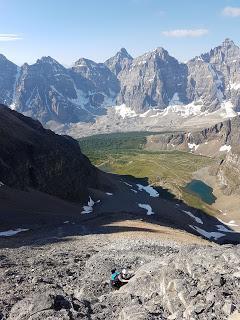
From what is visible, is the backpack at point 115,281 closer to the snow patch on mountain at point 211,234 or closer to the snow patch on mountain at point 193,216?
the snow patch on mountain at point 211,234

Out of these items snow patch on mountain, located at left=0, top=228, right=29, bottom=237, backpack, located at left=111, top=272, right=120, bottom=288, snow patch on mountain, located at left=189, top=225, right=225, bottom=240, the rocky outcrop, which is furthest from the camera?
snow patch on mountain, located at left=189, top=225, right=225, bottom=240

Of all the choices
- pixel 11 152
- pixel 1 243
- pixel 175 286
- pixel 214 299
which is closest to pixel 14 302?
pixel 175 286

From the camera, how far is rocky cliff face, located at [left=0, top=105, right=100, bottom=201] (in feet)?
450

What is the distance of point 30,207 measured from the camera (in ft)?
333

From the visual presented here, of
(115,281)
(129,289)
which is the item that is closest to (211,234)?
(115,281)

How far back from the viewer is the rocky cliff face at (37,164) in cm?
13702

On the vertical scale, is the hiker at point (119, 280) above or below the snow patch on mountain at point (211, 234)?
above

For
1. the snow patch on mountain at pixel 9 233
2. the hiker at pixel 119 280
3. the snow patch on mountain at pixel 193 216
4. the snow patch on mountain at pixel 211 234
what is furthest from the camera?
the snow patch on mountain at pixel 193 216

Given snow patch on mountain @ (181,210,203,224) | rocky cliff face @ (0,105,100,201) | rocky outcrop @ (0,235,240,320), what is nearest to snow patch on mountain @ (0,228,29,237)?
rocky outcrop @ (0,235,240,320)

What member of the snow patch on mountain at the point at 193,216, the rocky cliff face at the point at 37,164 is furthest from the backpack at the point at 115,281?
the snow patch on mountain at the point at 193,216

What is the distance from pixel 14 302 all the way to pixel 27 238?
34.4m

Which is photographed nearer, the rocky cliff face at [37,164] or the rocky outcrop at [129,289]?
the rocky outcrop at [129,289]

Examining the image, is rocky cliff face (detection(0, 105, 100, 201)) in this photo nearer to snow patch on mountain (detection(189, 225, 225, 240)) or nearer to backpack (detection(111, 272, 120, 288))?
snow patch on mountain (detection(189, 225, 225, 240))

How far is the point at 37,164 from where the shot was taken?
152500 millimetres
